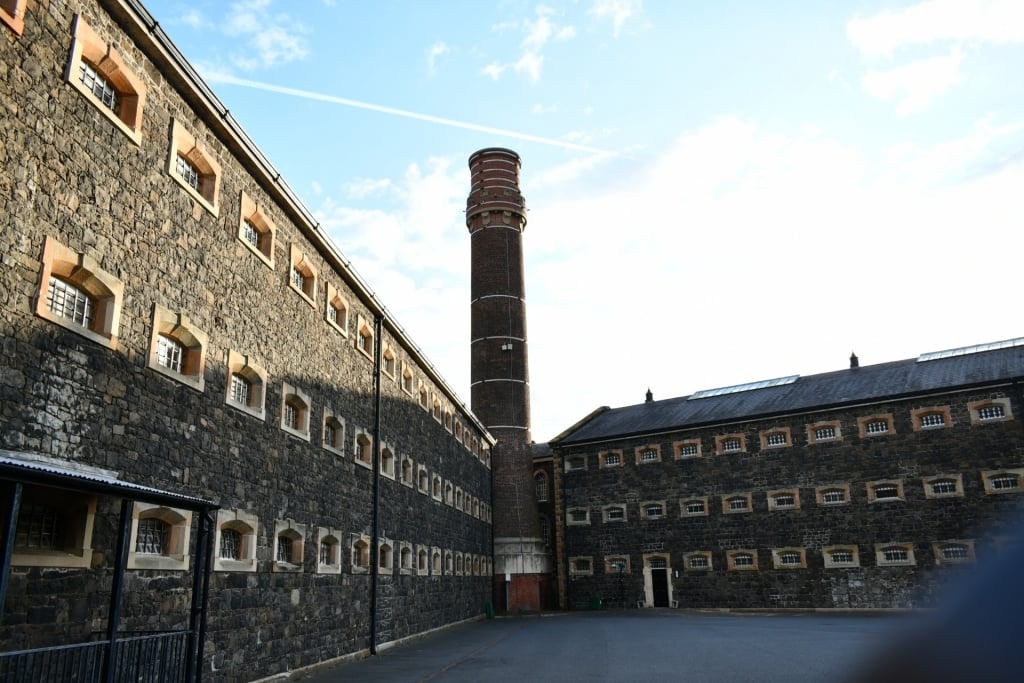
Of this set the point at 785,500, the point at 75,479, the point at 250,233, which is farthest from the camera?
the point at 785,500

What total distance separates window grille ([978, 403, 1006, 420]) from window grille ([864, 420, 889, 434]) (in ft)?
11.6

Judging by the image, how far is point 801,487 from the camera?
33.7 metres

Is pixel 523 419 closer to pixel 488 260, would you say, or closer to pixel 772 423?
pixel 488 260

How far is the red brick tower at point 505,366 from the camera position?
37.6m

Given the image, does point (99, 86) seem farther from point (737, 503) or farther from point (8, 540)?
point (737, 503)

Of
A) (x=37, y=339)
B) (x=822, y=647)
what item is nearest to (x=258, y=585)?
A: (x=37, y=339)

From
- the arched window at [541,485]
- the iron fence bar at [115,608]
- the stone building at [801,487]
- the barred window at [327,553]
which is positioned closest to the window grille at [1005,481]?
the stone building at [801,487]

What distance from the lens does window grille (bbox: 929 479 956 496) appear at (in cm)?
3025

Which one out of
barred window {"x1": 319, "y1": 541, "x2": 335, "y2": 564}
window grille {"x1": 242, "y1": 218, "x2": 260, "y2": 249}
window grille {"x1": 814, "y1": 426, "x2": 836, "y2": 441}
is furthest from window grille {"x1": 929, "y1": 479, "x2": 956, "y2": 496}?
window grille {"x1": 242, "y1": 218, "x2": 260, "y2": 249}

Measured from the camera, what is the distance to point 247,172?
551 inches

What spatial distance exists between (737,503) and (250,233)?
2813 cm

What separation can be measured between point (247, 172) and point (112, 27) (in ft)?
12.8

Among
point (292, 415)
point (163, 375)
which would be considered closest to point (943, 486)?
point (292, 415)

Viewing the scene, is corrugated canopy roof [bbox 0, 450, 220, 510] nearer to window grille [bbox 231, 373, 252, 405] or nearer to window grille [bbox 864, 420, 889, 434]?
window grille [bbox 231, 373, 252, 405]
